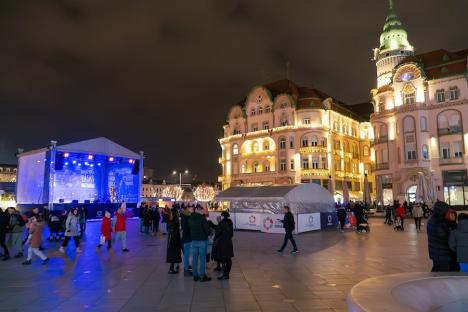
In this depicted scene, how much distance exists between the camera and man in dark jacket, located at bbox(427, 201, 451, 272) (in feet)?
23.7

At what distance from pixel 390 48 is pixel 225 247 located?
60.5m

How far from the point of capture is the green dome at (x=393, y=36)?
60594mm

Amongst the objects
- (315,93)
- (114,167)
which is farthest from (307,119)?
(114,167)

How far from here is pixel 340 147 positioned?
2399 inches

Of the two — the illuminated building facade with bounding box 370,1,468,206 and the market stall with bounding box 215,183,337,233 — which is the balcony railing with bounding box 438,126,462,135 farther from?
the market stall with bounding box 215,183,337,233

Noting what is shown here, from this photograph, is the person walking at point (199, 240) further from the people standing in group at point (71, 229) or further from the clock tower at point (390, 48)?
the clock tower at point (390, 48)

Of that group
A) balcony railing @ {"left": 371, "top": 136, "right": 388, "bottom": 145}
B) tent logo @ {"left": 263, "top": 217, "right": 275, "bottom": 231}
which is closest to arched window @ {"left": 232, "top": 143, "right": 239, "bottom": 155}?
balcony railing @ {"left": 371, "top": 136, "right": 388, "bottom": 145}

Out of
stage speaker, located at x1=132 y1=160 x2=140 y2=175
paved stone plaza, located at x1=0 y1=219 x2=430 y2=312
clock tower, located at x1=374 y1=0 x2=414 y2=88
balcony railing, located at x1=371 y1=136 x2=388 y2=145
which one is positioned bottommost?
paved stone plaza, located at x1=0 y1=219 x2=430 y2=312

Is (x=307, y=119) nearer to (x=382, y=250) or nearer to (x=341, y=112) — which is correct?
(x=341, y=112)

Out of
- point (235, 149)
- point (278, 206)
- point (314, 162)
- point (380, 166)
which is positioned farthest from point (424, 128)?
point (278, 206)

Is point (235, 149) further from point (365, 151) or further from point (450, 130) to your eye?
point (450, 130)

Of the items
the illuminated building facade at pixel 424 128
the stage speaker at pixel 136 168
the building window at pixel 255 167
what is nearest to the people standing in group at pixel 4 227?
the stage speaker at pixel 136 168

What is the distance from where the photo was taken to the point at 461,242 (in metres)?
6.90

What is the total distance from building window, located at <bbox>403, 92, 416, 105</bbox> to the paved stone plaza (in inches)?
1535
